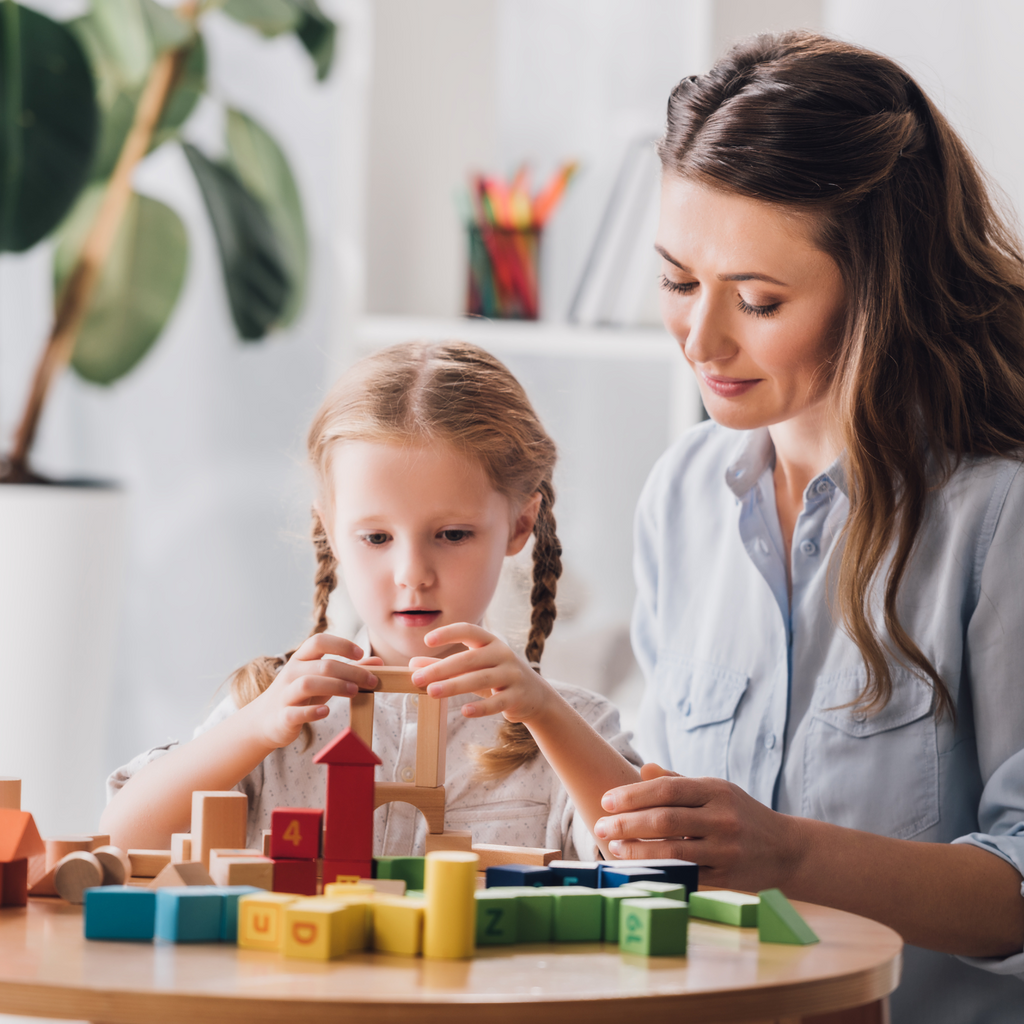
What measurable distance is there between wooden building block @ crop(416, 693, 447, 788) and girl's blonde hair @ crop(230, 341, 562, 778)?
0.23m

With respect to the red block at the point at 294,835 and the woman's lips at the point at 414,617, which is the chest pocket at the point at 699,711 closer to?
the woman's lips at the point at 414,617

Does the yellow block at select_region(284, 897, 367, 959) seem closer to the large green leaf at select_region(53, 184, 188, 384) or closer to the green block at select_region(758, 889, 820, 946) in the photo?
the green block at select_region(758, 889, 820, 946)

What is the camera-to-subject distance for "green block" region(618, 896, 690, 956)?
2.12ft

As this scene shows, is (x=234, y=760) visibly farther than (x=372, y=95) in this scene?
No

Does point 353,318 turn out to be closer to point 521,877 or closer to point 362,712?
point 362,712

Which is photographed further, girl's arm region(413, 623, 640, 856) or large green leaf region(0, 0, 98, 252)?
large green leaf region(0, 0, 98, 252)

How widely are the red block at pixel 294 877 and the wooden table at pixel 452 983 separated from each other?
3.8 inches

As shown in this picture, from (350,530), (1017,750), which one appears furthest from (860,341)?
(350,530)

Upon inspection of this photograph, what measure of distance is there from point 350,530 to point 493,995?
62 centimetres

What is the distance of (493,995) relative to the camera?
549 mm

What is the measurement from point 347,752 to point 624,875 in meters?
0.19

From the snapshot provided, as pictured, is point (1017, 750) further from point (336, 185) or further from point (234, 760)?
point (336, 185)

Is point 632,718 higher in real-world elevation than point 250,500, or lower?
lower

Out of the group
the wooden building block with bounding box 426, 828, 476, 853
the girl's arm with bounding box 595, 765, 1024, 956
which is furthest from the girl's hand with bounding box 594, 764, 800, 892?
the wooden building block with bounding box 426, 828, 476, 853
